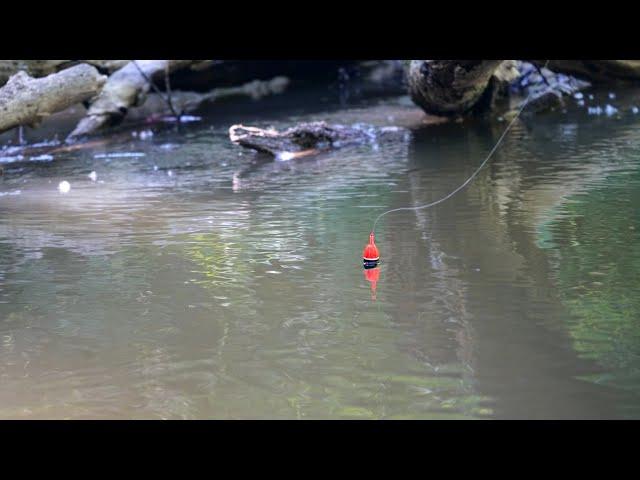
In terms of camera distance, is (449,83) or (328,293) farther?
(449,83)

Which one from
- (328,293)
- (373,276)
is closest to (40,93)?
(373,276)

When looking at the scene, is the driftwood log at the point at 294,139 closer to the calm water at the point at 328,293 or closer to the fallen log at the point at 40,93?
the calm water at the point at 328,293

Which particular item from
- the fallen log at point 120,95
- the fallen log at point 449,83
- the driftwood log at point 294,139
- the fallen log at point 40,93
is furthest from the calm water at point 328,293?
the fallen log at point 120,95

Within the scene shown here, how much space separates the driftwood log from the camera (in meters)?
13.7

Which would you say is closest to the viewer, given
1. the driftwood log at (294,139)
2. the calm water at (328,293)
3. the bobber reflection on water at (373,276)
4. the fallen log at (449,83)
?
the calm water at (328,293)

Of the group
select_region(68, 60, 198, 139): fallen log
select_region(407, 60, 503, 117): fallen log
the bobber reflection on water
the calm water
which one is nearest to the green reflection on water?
the calm water

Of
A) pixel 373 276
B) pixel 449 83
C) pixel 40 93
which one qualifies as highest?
pixel 40 93

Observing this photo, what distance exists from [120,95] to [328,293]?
40.3ft

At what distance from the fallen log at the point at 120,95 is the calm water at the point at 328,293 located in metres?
5.39

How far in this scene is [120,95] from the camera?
695 inches

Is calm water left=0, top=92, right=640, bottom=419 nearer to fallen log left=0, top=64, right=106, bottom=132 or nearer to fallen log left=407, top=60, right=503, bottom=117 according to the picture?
fallen log left=0, top=64, right=106, bottom=132

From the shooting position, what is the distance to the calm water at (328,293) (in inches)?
194

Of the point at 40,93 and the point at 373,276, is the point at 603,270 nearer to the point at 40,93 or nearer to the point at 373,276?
the point at 373,276
